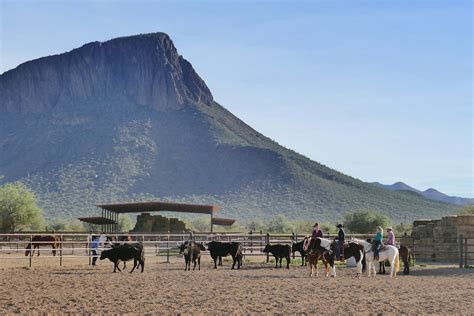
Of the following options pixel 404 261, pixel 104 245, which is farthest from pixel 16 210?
pixel 404 261

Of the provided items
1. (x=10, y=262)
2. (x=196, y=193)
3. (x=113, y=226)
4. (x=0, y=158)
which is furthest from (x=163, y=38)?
(x=10, y=262)

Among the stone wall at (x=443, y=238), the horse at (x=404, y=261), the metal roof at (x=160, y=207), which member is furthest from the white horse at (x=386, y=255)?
the metal roof at (x=160, y=207)

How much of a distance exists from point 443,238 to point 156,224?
2637 centimetres

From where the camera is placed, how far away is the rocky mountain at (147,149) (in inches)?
4136

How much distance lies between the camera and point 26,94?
14550 centimetres

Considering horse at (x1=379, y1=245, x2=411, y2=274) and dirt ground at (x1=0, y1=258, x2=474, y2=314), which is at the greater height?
horse at (x1=379, y1=245, x2=411, y2=274)

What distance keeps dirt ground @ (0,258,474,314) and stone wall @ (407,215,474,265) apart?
24.6 ft

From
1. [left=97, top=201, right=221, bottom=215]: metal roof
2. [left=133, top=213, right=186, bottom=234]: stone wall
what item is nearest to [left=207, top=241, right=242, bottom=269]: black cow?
[left=97, top=201, right=221, bottom=215]: metal roof

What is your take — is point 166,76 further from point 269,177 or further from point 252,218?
point 252,218

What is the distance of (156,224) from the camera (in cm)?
5719

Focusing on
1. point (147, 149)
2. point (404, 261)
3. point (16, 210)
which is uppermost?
point (147, 149)

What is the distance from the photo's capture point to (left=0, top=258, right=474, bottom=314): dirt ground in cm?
1564

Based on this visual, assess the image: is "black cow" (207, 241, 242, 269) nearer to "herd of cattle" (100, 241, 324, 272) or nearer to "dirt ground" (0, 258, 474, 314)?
"herd of cattle" (100, 241, 324, 272)

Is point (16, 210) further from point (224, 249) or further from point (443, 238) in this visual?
point (443, 238)
